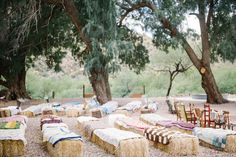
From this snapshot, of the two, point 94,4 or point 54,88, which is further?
point 54,88

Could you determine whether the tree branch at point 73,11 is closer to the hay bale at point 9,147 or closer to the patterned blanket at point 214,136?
the patterned blanket at point 214,136

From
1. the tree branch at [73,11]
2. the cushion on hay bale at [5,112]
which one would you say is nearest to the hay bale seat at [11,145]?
the cushion on hay bale at [5,112]

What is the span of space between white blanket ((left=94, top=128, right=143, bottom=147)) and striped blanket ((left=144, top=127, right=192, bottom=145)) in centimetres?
64

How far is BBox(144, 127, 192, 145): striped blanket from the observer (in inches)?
281

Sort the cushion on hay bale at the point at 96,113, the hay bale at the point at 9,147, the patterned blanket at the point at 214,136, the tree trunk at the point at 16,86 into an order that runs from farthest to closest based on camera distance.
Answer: the tree trunk at the point at 16,86 → the cushion on hay bale at the point at 96,113 → the patterned blanket at the point at 214,136 → the hay bale at the point at 9,147

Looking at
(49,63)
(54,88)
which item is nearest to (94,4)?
(49,63)

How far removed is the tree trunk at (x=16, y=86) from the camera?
21.6 metres

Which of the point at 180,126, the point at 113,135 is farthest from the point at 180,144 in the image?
the point at 180,126

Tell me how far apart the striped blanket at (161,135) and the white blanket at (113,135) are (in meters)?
0.64

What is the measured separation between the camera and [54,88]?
127ft

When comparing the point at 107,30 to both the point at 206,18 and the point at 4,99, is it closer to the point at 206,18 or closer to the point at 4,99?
the point at 206,18

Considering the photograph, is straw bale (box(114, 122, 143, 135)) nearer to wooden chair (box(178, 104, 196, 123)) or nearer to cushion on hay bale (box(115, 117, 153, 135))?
cushion on hay bale (box(115, 117, 153, 135))

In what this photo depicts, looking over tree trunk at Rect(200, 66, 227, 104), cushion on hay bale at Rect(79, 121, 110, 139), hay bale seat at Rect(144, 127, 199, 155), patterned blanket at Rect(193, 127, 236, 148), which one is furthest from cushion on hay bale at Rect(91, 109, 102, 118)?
tree trunk at Rect(200, 66, 227, 104)

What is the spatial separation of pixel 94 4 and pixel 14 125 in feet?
23.4
